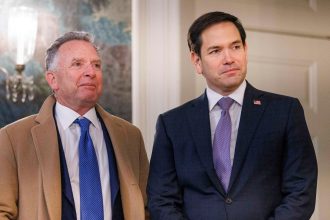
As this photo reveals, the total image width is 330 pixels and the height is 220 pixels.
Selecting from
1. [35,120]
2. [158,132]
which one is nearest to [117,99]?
[35,120]

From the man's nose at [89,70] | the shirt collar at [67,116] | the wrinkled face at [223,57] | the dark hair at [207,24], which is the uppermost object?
the dark hair at [207,24]

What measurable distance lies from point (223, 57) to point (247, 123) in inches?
8.4

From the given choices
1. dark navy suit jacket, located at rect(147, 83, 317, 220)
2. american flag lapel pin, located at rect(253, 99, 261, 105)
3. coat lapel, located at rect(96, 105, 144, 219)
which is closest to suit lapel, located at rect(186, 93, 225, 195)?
dark navy suit jacket, located at rect(147, 83, 317, 220)

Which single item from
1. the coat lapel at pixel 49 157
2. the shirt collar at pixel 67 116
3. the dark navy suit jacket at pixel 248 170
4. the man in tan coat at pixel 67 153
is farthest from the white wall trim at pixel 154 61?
the dark navy suit jacket at pixel 248 170

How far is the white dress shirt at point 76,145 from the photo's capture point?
204 centimetres

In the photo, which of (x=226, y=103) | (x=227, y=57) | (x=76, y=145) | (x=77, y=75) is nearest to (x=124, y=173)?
(x=76, y=145)

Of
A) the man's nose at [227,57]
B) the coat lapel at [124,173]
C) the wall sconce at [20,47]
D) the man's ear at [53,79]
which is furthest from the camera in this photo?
the wall sconce at [20,47]

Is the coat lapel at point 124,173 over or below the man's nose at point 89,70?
below

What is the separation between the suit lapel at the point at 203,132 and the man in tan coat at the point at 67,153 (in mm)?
376

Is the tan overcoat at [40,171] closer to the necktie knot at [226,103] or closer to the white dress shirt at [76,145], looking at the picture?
the white dress shirt at [76,145]

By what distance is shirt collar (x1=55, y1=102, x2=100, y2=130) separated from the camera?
214cm

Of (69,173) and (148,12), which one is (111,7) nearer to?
(148,12)

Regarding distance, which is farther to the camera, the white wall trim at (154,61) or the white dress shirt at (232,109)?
the white wall trim at (154,61)

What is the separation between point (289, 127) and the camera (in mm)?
1755
